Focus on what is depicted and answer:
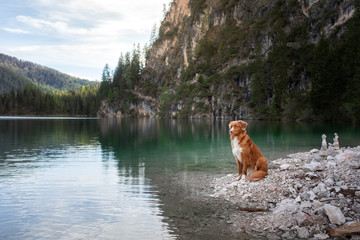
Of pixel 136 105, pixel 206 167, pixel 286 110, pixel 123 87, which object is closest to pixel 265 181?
pixel 206 167

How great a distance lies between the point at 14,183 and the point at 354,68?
205ft

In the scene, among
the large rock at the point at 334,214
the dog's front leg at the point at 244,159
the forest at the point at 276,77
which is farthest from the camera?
the forest at the point at 276,77

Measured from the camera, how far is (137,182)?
13438 millimetres

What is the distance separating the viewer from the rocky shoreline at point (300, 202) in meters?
7.12

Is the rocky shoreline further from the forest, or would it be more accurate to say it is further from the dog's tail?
the forest

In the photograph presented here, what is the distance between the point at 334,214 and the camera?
23.7 feet

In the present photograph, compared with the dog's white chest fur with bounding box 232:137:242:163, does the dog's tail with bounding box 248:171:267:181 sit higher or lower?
lower

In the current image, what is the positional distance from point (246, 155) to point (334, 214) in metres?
4.54

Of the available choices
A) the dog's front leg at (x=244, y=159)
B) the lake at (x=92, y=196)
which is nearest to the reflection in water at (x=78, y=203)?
the lake at (x=92, y=196)

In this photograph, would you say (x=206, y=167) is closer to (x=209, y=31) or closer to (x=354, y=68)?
(x=354, y=68)

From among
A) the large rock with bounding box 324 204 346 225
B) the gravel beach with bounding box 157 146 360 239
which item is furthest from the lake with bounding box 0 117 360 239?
the large rock with bounding box 324 204 346 225

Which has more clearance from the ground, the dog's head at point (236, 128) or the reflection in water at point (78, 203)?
the dog's head at point (236, 128)

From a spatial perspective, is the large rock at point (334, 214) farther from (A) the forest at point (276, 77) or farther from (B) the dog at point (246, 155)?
(A) the forest at point (276, 77)

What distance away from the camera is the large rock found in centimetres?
710
